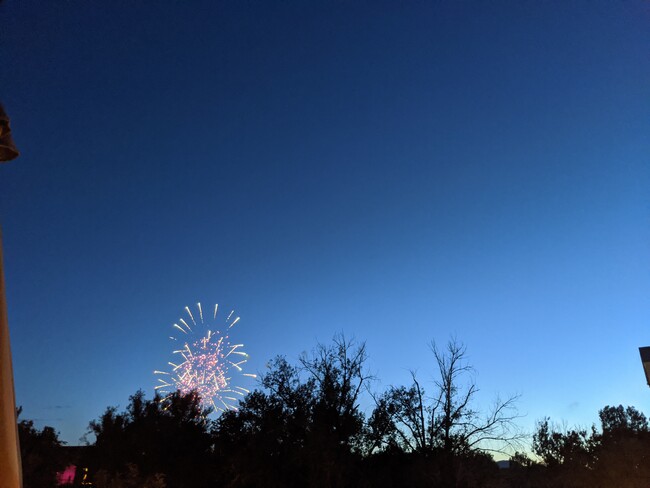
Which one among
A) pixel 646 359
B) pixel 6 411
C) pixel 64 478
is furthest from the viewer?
pixel 64 478

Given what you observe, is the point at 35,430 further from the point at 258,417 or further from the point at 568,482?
the point at 568,482

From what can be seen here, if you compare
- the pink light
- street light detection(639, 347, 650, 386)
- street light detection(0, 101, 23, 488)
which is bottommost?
street light detection(0, 101, 23, 488)

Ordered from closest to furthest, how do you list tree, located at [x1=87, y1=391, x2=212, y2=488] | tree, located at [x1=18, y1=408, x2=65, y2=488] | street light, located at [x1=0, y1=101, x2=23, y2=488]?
street light, located at [x1=0, y1=101, x2=23, y2=488] → tree, located at [x1=18, y1=408, x2=65, y2=488] → tree, located at [x1=87, y1=391, x2=212, y2=488]

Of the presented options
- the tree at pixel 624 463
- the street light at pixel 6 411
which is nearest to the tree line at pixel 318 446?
the tree at pixel 624 463

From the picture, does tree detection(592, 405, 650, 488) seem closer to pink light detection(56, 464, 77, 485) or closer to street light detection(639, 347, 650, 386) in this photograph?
street light detection(639, 347, 650, 386)

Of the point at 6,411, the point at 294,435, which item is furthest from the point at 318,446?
the point at 6,411

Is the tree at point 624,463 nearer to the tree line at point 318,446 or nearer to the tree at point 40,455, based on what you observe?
the tree line at point 318,446

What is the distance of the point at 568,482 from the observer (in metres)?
34.2

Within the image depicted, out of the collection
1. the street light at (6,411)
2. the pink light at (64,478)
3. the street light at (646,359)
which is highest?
the street light at (646,359)

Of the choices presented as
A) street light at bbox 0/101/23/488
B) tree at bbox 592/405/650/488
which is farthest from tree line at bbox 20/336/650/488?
street light at bbox 0/101/23/488

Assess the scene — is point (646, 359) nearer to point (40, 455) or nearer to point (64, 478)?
point (40, 455)

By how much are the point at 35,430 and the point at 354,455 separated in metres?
16.0

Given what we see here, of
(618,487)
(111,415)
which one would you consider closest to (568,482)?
(618,487)

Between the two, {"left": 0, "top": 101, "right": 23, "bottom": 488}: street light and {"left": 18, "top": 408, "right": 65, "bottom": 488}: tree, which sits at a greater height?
{"left": 18, "top": 408, "right": 65, "bottom": 488}: tree
